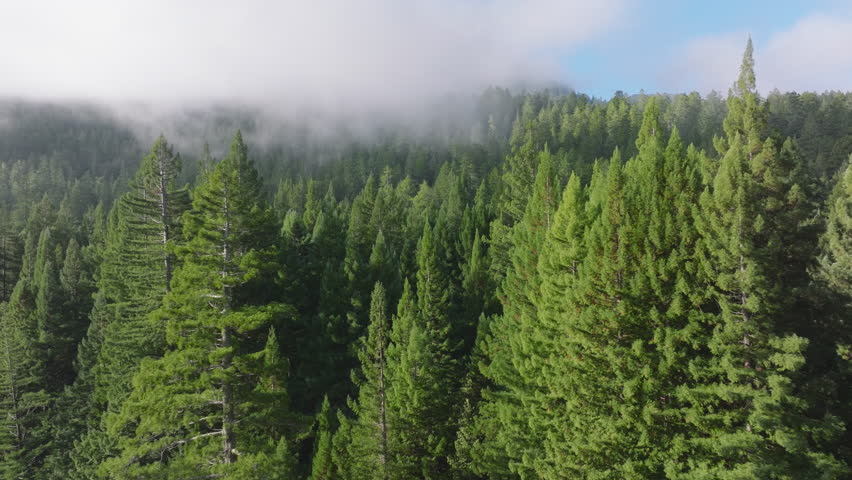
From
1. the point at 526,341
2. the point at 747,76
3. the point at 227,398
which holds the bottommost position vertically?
the point at 227,398

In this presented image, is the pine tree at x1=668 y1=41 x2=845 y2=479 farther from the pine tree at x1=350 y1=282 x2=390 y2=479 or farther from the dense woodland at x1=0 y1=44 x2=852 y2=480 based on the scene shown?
the pine tree at x1=350 y1=282 x2=390 y2=479

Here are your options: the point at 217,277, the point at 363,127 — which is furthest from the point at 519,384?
the point at 363,127

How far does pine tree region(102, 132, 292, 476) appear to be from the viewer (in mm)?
15422

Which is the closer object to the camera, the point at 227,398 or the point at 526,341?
the point at 227,398

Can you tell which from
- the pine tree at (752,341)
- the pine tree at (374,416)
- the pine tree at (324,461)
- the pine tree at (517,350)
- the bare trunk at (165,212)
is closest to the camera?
the pine tree at (752,341)

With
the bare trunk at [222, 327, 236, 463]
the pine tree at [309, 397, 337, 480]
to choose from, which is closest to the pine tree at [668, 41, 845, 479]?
the bare trunk at [222, 327, 236, 463]

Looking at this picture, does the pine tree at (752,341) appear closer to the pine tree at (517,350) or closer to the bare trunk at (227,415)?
the pine tree at (517,350)

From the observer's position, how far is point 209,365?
647 inches

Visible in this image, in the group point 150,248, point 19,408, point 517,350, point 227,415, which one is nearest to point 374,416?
point 517,350

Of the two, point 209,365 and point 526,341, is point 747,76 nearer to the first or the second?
point 526,341

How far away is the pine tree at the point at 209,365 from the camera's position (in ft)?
50.6

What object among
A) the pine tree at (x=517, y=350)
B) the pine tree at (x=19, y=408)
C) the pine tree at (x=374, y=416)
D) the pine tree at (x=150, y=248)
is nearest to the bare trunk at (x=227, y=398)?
the pine tree at (x=374, y=416)

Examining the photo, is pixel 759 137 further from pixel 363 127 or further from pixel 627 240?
pixel 363 127

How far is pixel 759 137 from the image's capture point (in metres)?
15.7
